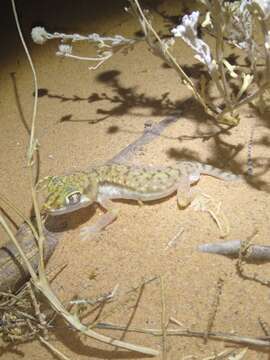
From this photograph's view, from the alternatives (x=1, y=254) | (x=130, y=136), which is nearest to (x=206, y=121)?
(x=130, y=136)

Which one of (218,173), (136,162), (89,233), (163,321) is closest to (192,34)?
(218,173)

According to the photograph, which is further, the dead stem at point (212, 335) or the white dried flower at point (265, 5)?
the white dried flower at point (265, 5)

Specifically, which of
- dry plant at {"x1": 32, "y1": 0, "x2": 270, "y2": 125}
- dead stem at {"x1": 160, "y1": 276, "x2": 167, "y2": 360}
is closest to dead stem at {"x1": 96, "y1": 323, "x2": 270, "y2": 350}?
→ dead stem at {"x1": 160, "y1": 276, "x2": 167, "y2": 360}

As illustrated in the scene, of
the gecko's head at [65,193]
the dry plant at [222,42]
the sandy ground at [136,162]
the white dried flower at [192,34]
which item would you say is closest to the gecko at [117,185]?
the gecko's head at [65,193]

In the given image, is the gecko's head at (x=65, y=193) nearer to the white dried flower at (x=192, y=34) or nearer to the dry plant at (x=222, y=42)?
the dry plant at (x=222, y=42)

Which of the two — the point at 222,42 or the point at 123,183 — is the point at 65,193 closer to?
the point at 123,183

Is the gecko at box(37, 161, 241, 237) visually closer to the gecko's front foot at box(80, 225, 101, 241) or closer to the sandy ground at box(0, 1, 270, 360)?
the gecko's front foot at box(80, 225, 101, 241)

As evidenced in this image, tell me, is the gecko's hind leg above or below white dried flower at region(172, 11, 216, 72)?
below
